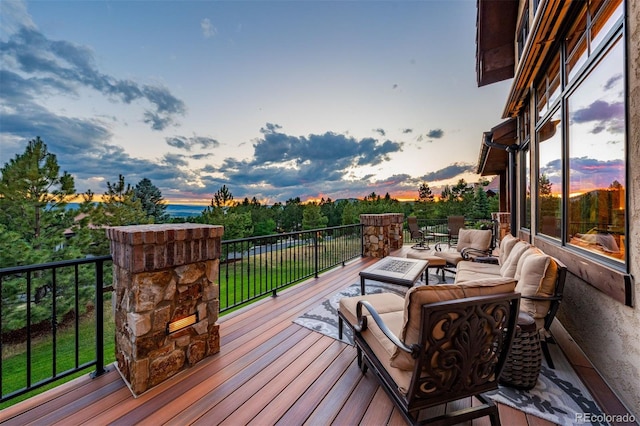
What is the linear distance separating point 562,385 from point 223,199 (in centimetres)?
2247

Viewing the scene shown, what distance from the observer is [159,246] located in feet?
6.51

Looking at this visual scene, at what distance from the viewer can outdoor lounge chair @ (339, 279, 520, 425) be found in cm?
132

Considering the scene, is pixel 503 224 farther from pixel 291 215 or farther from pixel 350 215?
pixel 291 215

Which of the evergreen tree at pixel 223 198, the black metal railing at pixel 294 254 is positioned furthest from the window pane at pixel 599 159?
the evergreen tree at pixel 223 198

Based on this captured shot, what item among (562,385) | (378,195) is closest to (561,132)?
(562,385)

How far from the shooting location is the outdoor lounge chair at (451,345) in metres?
1.32

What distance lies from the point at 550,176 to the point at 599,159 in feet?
4.83

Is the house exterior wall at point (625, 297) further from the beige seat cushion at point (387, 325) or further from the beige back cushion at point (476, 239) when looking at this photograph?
the beige back cushion at point (476, 239)

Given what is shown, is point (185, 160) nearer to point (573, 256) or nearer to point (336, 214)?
A: point (336, 214)

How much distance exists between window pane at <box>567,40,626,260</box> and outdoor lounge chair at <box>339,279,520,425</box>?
4.37 ft

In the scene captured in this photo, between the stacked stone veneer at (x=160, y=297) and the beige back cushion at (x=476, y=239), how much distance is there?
214 inches

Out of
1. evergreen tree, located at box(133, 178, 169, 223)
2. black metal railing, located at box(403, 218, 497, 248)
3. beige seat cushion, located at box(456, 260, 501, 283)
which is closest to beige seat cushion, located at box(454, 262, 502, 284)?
beige seat cushion, located at box(456, 260, 501, 283)

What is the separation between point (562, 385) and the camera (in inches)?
76.9

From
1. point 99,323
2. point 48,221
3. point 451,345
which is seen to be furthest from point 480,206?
point 48,221
